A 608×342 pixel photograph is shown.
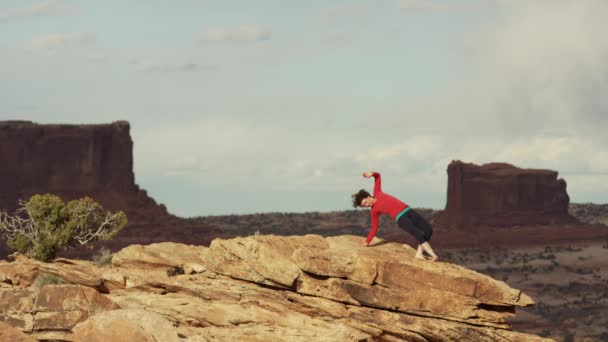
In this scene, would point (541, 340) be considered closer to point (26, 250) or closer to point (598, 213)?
point (26, 250)

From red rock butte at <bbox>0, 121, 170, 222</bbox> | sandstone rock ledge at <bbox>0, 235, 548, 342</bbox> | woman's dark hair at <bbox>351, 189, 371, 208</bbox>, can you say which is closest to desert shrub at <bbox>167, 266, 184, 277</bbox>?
sandstone rock ledge at <bbox>0, 235, 548, 342</bbox>

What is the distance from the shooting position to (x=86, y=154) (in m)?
105

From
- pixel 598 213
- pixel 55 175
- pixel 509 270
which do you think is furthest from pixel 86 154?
pixel 598 213

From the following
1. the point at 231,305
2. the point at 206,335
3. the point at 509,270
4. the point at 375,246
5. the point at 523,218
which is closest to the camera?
the point at 206,335

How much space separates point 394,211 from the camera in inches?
881

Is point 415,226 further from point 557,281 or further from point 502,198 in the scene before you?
point 502,198

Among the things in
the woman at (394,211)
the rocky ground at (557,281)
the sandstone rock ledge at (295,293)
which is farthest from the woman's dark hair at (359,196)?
the rocky ground at (557,281)

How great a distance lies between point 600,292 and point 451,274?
222ft

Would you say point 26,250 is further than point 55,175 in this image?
No

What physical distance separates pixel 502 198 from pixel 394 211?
102 meters

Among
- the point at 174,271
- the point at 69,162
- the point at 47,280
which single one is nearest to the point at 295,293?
the point at 174,271

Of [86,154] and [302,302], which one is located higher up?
[86,154]

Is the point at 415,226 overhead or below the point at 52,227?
overhead

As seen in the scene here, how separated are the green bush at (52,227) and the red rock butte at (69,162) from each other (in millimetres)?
70295
